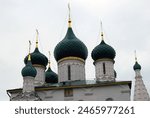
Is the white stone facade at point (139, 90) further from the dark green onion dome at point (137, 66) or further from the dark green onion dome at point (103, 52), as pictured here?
the dark green onion dome at point (103, 52)

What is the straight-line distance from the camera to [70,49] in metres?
22.8

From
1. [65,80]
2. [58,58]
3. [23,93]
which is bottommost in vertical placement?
[23,93]

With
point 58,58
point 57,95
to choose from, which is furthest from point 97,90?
point 58,58

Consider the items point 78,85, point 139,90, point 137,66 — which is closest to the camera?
point 78,85

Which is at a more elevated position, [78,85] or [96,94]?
[78,85]

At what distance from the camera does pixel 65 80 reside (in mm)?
22219

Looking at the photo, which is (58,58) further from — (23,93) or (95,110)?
(95,110)

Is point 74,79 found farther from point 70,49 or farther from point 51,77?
point 51,77

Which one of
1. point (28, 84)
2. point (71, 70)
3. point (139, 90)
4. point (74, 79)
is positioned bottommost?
point (28, 84)

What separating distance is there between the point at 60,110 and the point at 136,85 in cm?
1595

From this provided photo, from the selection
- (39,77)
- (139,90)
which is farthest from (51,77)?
(139,90)

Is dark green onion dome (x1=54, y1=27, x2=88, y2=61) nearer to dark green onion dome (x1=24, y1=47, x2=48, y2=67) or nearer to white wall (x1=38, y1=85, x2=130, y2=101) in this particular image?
dark green onion dome (x1=24, y1=47, x2=48, y2=67)

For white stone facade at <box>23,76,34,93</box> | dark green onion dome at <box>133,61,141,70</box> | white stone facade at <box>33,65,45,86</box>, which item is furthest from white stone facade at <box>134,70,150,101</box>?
white stone facade at <box>23,76,34,93</box>

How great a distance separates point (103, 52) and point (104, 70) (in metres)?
1.29
